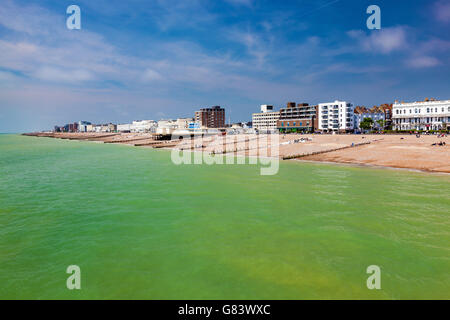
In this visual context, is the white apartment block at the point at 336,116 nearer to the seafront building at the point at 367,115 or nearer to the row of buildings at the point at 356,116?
the row of buildings at the point at 356,116

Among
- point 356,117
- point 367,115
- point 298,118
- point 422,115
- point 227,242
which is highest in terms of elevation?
point 298,118

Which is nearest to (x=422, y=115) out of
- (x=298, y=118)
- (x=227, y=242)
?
(x=298, y=118)

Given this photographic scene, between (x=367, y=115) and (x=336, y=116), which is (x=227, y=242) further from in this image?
(x=367, y=115)

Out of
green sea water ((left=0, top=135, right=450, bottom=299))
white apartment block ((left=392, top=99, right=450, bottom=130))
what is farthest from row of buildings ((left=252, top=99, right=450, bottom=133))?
green sea water ((left=0, top=135, right=450, bottom=299))

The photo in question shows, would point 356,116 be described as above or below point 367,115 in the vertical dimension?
below

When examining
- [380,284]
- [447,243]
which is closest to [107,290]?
[380,284]

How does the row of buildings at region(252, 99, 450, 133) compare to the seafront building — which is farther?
the seafront building

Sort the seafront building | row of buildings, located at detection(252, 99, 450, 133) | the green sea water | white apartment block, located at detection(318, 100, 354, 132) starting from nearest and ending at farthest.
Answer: the green sea water → row of buildings, located at detection(252, 99, 450, 133) → white apartment block, located at detection(318, 100, 354, 132) → the seafront building

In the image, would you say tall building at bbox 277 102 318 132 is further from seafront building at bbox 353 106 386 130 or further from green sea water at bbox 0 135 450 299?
green sea water at bbox 0 135 450 299
